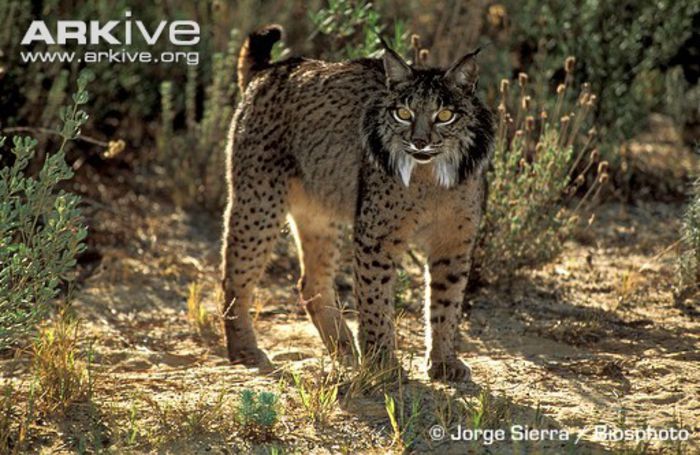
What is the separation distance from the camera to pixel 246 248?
223 inches

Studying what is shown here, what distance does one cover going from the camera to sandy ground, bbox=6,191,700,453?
14.1 feet

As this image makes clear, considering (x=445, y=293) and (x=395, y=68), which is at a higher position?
(x=395, y=68)

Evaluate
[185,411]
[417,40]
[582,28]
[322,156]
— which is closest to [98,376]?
[185,411]

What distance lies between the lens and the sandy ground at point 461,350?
14.1ft

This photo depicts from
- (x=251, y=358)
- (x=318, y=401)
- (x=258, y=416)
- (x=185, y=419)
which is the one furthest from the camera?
(x=251, y=358)

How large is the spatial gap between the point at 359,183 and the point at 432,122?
0.70m

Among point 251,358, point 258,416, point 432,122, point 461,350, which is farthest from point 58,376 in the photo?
point 461,350

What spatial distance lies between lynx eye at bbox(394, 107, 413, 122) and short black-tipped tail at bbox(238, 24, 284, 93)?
1.36 meters

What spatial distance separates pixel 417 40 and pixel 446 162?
1415 millimetres

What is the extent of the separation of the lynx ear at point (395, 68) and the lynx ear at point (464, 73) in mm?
189

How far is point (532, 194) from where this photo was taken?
20.3 ft

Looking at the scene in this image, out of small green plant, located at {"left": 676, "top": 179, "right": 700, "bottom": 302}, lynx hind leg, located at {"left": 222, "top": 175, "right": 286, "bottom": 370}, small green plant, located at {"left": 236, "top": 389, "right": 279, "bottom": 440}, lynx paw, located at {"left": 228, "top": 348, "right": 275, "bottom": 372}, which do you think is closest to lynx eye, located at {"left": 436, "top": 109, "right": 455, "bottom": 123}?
lynx hind leg, located at {"left": 222, "top": 175, "right": 286, "bottom": 370}

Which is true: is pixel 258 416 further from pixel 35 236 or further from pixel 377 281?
pixel 35 236

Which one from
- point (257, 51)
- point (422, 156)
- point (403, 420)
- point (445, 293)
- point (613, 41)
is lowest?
point (403, 420)
